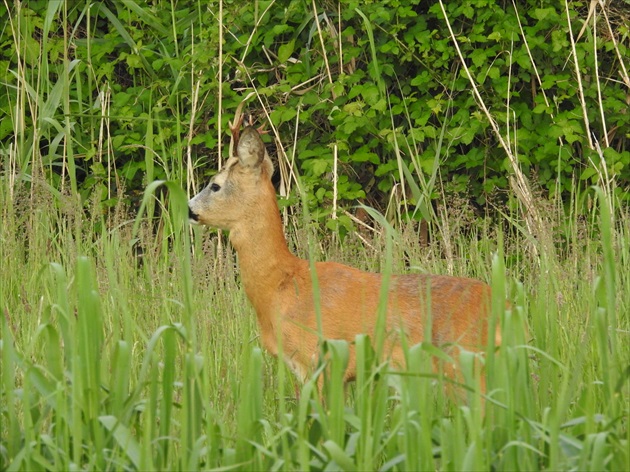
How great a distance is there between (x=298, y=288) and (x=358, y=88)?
7.74ft

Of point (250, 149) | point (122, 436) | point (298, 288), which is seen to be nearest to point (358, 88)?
point (250, 149)

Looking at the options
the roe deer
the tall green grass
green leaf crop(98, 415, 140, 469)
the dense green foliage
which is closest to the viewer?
the tall green grass

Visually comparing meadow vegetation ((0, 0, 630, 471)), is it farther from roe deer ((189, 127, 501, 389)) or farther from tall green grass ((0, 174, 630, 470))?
tall green grass ((0, 174, 630, 470))

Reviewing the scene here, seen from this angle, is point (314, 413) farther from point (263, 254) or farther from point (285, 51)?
point (285, 51)

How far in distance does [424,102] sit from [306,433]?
13.6 ft

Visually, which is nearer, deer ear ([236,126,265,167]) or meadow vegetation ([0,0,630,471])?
deer ear ([236,126,265,167])

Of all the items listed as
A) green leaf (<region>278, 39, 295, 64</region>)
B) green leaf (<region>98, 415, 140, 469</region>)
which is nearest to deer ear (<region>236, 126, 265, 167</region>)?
green leaf (<region>98, 415, 140, 469</region>)

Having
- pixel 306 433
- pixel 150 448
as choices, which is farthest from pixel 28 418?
pixel 306 433

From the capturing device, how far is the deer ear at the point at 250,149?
476 cm

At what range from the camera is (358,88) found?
6785mm

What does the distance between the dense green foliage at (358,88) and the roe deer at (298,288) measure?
1.65 meters

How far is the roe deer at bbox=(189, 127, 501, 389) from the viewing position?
439cm

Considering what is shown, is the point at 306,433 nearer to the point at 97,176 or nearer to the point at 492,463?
the point at 492,463

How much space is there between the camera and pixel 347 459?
107 inches
